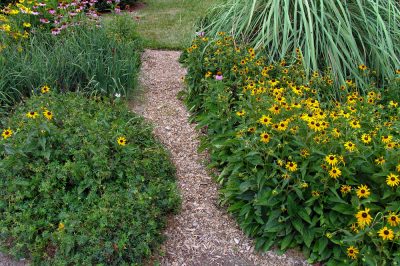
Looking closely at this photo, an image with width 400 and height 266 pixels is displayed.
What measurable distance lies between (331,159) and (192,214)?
0.98 meters

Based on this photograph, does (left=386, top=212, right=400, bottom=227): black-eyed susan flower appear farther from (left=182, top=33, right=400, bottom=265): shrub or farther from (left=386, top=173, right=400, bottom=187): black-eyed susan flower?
(left=386, top=173, right=400, bottom=187): black-eyed susan flower

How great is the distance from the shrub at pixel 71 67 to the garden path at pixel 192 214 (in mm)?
336

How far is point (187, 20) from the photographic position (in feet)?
21.6

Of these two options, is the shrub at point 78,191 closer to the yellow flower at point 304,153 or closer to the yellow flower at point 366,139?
the yellow flower at point 304,153

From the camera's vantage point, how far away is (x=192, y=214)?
2.79 meters

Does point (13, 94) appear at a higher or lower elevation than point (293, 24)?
lower

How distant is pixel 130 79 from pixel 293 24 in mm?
1654

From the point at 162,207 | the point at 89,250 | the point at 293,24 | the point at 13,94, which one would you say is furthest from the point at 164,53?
the point at 89,250

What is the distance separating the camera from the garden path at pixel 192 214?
2492 millimetres

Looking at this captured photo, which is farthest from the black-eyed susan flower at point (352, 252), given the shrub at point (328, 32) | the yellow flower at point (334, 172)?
the shrub at point (328, 32)

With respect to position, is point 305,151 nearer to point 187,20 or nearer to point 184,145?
point 184,145

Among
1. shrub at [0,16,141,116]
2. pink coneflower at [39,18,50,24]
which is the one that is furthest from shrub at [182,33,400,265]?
pink coneflower at [39,18,50,24]

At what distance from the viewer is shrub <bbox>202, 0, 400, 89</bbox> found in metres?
3.94

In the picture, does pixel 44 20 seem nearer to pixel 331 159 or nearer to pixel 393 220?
pixel 331 159
